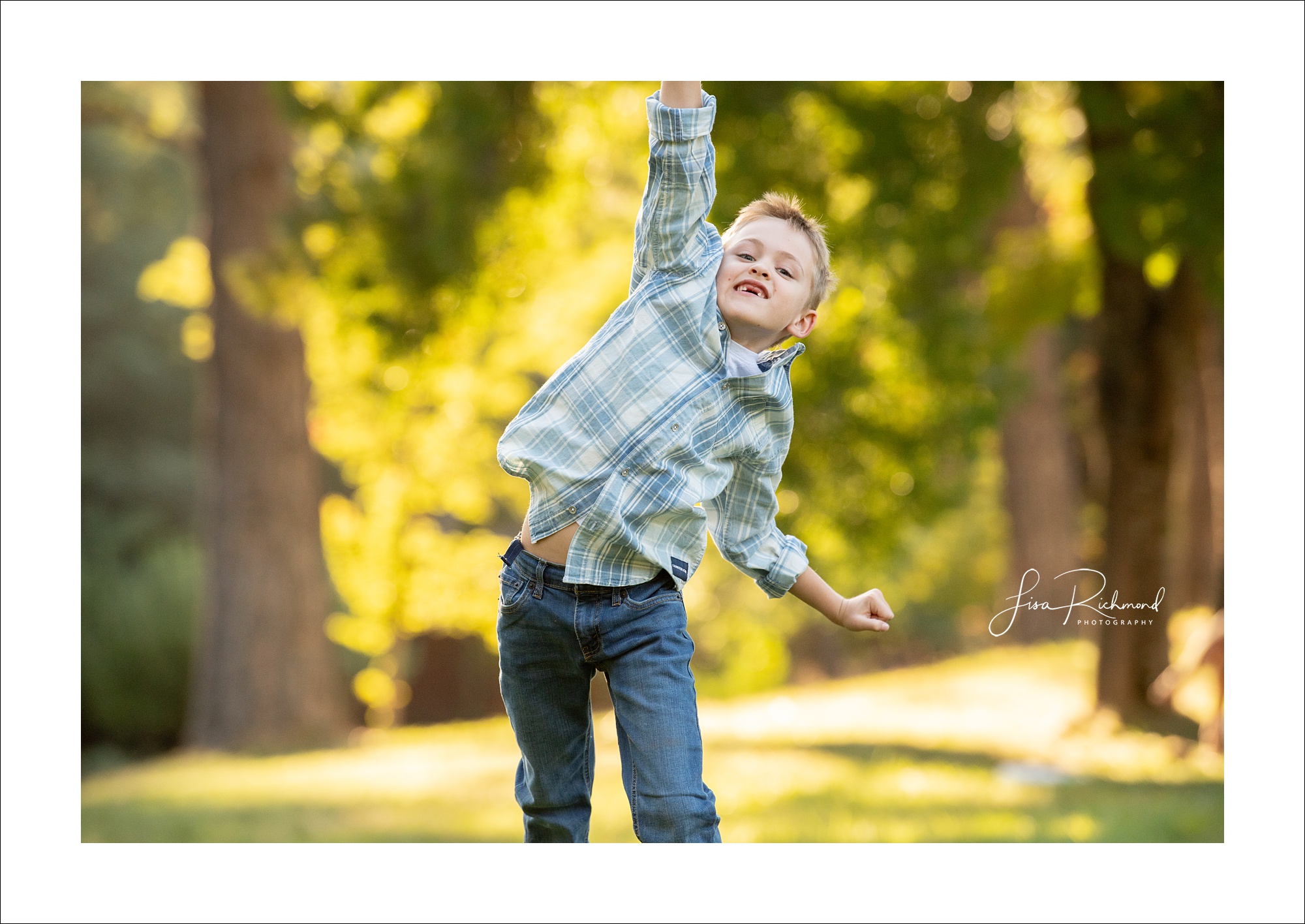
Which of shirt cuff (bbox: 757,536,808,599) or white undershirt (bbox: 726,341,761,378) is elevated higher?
A: white undershirt (bbox: 726,341,761,378)

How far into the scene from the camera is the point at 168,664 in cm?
962

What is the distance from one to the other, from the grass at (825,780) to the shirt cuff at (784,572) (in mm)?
2226

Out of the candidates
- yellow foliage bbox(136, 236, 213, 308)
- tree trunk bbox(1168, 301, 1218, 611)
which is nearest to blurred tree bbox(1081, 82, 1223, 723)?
tree trunk bbox(1168, 301, 1218, 611)

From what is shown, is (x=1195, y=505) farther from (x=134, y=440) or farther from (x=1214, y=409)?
(x=134, y=440)

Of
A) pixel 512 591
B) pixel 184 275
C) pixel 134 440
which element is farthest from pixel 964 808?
pixel 134 440

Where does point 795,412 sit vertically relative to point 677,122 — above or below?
below

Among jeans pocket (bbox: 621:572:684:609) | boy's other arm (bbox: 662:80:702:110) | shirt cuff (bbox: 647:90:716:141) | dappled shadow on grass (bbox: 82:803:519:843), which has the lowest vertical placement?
dappled shadow on grass (bbox: 82:803:519:843)

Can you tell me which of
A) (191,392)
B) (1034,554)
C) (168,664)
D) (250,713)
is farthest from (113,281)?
(1034,554)

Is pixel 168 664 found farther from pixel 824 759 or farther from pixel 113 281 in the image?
pixel 824 759

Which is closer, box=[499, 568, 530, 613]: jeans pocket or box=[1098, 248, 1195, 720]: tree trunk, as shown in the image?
box=[499, 568, 530, 613]: jeans pocket

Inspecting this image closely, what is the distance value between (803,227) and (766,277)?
0.12 meters

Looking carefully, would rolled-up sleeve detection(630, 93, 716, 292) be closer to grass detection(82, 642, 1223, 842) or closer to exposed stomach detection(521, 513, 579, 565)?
exposed stomach detection(521, 513, 579, 565)

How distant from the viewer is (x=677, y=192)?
1920 mm

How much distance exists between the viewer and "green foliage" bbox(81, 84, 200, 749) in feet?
31.2
